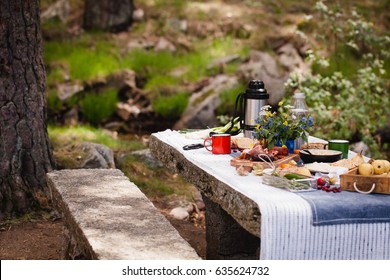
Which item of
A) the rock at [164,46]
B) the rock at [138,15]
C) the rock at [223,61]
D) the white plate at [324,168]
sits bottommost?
the rock at [223,61]

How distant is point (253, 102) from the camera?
4762mm

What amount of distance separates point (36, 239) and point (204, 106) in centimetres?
433

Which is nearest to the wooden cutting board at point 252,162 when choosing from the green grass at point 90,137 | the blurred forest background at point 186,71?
the blurred forest background at point 186,71

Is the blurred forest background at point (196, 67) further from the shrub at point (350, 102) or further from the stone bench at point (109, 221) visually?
the stone bench at point (109, 221)

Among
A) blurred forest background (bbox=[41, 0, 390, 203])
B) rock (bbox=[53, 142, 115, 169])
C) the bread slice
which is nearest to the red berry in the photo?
the bread slice

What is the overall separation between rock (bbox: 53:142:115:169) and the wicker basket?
147 inches

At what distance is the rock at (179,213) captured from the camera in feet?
21.2

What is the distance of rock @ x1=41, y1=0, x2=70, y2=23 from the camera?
11314mm

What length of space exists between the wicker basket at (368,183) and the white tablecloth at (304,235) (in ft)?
0.66

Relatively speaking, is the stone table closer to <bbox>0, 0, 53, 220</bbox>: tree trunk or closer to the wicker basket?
the wicker basket

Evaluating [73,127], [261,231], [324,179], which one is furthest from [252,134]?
[73,127]

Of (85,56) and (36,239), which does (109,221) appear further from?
(85,56)

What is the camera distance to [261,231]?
3.19 m
